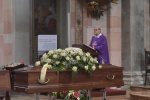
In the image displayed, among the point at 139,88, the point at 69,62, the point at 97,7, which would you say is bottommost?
the point at 139,88

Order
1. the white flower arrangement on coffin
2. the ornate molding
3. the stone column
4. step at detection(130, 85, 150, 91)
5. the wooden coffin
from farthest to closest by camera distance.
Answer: the stone column, the ornate molding, step at detection(130, 85, 150, 91), the white flower arrangement on coffin, the wooden coffin

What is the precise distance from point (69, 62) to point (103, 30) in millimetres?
8349

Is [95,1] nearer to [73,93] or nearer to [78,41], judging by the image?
[78,41]

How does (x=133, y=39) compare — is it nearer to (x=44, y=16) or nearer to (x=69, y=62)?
(x=44, y=16)

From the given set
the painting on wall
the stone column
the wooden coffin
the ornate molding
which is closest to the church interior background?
the stone column

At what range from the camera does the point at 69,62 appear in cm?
586

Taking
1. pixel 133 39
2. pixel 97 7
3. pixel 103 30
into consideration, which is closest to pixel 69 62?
pixel 97 7

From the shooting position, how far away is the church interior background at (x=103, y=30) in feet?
44.2

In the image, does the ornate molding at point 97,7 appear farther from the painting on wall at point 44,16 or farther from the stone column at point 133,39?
the painting on wall at point 44,16

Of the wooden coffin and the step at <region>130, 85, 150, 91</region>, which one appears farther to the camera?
the step at <region>130, 85, 150, 91</region>

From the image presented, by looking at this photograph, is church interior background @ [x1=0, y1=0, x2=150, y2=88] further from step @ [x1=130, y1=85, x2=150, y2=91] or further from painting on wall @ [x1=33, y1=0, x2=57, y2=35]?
painting on wall @ [x1=33, y1=0, x2=57, y2=35]

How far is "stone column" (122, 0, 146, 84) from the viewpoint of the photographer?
47.2ft

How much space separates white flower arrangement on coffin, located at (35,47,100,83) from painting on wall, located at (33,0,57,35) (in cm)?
1098

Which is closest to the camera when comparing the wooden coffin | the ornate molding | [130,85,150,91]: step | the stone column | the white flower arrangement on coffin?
the wooden coffin
